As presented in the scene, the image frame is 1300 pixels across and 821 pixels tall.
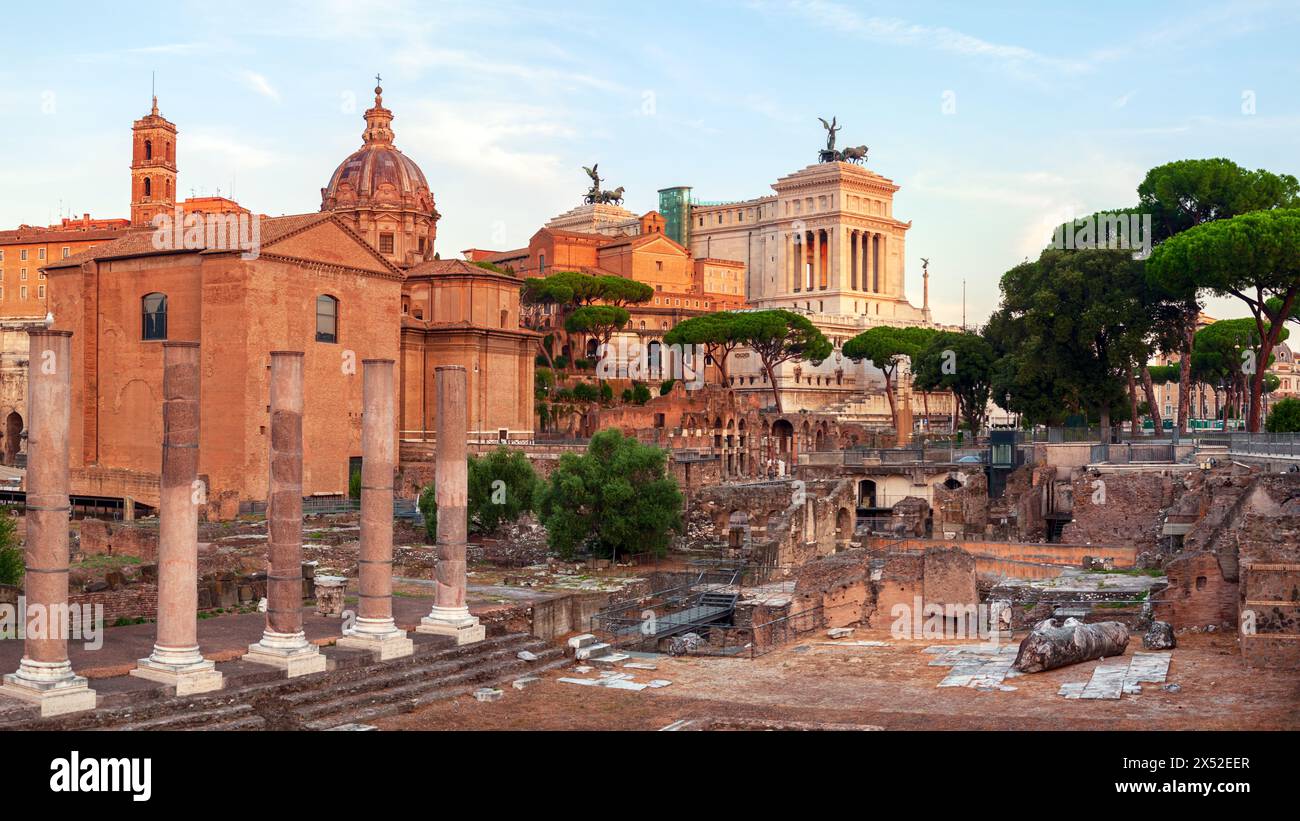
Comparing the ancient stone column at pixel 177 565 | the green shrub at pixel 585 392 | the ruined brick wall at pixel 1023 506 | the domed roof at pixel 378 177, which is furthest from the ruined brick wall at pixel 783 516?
the domed roof at pixel 378 177

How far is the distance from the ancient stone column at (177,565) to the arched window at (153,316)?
24.8 m

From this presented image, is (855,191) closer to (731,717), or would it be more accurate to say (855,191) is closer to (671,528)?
(671,528)

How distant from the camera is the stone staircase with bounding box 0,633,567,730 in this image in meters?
13.8

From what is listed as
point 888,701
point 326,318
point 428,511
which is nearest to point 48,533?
point 888,701

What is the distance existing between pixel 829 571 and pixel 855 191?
69.1m

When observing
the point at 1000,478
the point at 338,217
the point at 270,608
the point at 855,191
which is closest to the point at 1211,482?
the point at 1000,478

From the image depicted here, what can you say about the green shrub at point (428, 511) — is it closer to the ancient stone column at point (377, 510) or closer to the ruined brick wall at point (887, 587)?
the ruined brick wall at point (887, 587)

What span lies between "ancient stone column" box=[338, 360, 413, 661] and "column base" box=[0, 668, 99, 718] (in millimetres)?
4132

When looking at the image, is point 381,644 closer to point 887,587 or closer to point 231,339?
point 887,587

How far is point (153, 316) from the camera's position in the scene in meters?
38.2

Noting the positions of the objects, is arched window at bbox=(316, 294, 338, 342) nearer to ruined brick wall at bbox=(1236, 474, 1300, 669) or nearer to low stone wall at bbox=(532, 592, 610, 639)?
low stone wall at bbox=(532, 592, 610, 639)

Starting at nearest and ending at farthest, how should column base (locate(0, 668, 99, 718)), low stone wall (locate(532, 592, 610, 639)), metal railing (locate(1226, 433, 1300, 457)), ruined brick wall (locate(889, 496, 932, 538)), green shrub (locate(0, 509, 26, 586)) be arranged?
A: column base (locate(0, 668, 99, 718)) → low stone wall (locate(532, 592, 610, 639)) → green shrub (locate(0, 509, 26, 586)) → metal railing (locate(1226, 433, 1300, 457)) → ruined brick wall (locate(889, 496, 932, 538))

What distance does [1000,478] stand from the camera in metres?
40.7

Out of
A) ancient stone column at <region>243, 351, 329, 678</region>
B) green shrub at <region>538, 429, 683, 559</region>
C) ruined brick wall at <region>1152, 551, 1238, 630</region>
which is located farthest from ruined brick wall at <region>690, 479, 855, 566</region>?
ancient stone column at <region>243, 351, 329, 678</region>
